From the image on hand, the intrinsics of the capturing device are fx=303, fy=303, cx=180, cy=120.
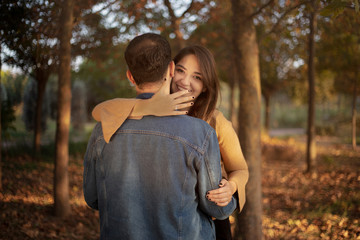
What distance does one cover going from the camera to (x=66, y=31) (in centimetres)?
408

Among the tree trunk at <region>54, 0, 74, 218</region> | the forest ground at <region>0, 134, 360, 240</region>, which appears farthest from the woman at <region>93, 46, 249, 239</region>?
the forest ground at <region>0, 134, 360, 240</region>

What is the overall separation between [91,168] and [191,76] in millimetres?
1019

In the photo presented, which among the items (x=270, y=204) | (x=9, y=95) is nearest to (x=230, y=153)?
(x=270, y=204)

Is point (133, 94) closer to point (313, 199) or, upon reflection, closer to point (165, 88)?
point (313, 199)

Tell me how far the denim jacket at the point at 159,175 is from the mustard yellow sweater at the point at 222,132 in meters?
0.05

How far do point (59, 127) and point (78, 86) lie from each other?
1291cm

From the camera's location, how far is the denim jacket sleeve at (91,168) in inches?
61.2

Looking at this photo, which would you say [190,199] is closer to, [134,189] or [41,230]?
[134,189]

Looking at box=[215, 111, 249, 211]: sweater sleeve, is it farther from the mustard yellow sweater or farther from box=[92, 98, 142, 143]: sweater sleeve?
box=[92, 98, 142, 143]: sweater sleeve

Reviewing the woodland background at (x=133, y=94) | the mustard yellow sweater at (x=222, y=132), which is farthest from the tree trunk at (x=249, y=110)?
the mustard yellow sweater at (x=222, y=132)

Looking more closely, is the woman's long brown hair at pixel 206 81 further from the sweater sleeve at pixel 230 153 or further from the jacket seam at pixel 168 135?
the jacket seam at pixel 168 135

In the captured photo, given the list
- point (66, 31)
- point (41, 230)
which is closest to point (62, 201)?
point (41, 230)

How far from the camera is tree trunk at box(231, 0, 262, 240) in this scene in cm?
336

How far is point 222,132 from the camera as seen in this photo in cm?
198
